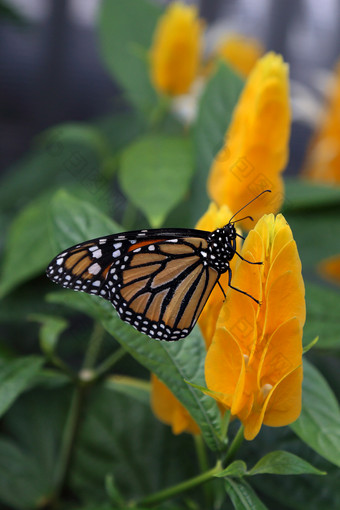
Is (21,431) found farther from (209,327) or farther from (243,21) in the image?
(243,21)

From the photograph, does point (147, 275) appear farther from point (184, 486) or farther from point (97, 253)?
point (184, 486)

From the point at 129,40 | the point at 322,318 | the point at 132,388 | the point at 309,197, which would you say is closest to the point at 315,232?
the point at 309,197

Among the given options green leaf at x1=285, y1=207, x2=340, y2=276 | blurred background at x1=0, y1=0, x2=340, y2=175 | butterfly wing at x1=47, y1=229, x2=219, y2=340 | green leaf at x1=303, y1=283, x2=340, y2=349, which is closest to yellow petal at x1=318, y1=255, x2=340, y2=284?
green leaf at x1=285, y1=207, x2=340, y2=276

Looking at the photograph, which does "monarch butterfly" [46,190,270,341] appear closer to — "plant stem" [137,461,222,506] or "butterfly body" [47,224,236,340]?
"butterfly body" [47,224,236,340]

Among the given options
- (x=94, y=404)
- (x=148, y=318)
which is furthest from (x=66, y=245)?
(x=94, y=404)

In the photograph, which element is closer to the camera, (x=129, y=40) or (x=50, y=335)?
(x=50, y=335)

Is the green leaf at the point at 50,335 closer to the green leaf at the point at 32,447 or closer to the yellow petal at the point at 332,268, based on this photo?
the green leaf at the point at 32,447
